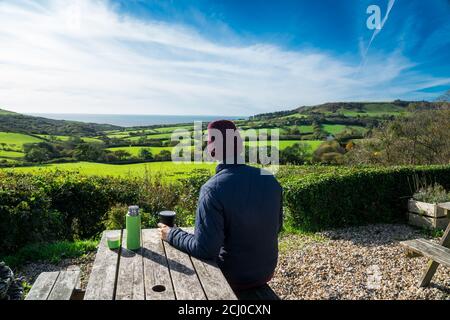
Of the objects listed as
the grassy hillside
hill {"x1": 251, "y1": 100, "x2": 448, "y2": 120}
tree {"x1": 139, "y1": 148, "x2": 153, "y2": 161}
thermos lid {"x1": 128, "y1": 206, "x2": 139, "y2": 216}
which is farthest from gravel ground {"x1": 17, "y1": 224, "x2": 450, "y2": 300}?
hill {"x1": 251, "y1": 100, "x2": 448, "y2": 120}

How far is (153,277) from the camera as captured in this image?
2.59 metres

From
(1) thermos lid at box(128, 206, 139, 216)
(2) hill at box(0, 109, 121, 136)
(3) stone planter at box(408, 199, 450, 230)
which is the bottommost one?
(3) stone planter at box(408, 199, 450, 230)

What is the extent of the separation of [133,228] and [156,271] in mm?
527

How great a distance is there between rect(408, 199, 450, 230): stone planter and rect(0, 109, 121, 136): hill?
1540 centimetres

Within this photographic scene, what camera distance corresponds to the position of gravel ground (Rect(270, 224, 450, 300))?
199 inches

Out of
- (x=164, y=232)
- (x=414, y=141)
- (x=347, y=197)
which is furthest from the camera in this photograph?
(x=414, y=141)

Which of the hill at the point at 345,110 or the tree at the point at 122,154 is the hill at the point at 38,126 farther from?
the hill at the point at 345,110

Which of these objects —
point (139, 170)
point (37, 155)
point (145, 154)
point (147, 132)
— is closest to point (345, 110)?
point (147, 132)

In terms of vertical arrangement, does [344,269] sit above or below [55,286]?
below

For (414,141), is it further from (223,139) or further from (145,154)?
(223,139)

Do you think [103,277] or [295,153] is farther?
[295,153]

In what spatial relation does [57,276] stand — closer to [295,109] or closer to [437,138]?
[437,138]

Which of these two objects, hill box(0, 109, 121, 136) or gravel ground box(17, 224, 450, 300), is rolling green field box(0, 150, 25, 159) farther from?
gravel ground box(17, 224, 450, 300)
